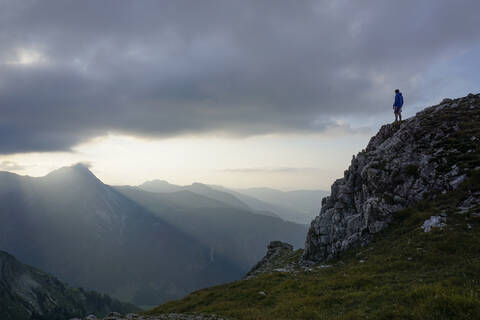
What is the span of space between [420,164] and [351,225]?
1098cm

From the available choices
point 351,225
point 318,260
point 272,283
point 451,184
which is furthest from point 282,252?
point 451,184

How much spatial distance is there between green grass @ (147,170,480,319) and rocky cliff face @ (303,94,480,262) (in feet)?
6.87

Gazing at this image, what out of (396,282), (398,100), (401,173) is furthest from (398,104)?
(396,282)

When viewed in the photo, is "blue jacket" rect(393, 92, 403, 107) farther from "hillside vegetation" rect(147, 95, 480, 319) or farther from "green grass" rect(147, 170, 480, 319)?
"green grass" rect(147, 170, 480, 319)

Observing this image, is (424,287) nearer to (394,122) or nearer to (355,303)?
(355,303)

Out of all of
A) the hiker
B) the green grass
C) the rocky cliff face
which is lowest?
the green grass

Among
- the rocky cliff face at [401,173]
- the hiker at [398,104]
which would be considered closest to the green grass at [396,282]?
the rocky cliff face at [401,173]

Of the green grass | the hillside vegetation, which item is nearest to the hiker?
the hillside vegetation

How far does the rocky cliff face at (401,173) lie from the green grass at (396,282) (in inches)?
82.5

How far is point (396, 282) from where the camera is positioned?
712 inches

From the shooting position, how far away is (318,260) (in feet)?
123

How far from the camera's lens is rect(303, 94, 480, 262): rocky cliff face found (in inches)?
1217

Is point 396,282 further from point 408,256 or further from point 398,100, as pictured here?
point 398,100

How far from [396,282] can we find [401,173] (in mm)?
20167
